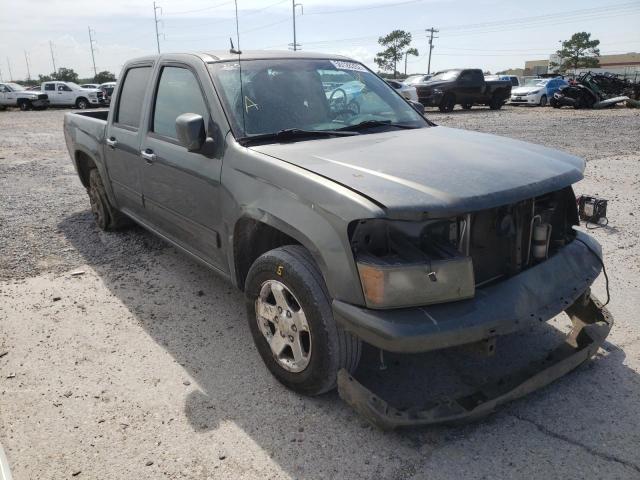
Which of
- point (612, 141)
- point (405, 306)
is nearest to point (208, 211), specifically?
point (405, 306)

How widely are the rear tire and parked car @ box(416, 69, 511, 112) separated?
17482 millimetres

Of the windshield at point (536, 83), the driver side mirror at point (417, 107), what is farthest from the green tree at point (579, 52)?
the driver side mirror at point (417, 107)

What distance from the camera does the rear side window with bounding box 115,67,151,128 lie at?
418 cm

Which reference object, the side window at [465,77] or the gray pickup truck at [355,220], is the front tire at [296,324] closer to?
the gray pickup truck at [355,220]

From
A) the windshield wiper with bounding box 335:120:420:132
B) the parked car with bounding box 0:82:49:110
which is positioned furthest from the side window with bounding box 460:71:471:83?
the parked car with bounding box 0:82:49:110

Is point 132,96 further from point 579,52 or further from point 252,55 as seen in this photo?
point 579,52

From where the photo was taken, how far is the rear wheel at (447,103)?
68.4 ft

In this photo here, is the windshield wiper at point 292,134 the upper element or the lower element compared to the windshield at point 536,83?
upper

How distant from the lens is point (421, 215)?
213 centimetres

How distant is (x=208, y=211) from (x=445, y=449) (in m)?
1.92

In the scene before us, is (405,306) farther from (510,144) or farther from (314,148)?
(510,144)

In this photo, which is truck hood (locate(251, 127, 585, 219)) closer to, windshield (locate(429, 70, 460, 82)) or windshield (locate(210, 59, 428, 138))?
windshield (locate(210, 59, 428, 138))

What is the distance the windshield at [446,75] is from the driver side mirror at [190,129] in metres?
19.9

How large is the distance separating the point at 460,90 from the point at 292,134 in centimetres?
1966
